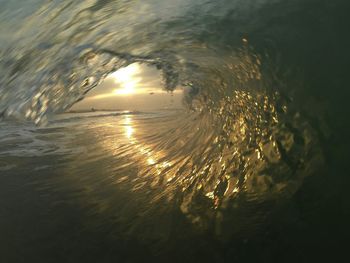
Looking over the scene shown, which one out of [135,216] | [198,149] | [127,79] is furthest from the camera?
[127,79]

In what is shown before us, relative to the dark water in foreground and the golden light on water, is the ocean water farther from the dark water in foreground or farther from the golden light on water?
the golden light on water

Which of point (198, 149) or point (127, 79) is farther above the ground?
point (127, 79)

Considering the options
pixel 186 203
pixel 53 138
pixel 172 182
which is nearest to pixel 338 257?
pixel 186 203

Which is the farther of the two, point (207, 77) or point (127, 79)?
point (127, 79)

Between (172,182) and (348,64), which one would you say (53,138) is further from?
(348,64)

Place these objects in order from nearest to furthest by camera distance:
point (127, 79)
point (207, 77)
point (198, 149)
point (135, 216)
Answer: point (135, 216) → point (198, 149) → point (207, 77) → point (127, 79)

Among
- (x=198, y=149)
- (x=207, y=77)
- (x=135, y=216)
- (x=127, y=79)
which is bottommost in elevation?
(x=135, y=216)

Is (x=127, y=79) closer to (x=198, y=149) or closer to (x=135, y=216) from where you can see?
(x=198, y=149)

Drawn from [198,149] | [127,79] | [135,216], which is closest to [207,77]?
[127,79]

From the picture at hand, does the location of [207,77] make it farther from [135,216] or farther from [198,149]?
[135,216]

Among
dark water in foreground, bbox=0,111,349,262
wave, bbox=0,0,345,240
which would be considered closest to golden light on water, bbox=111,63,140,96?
wave, bbox=0,0,345,240
